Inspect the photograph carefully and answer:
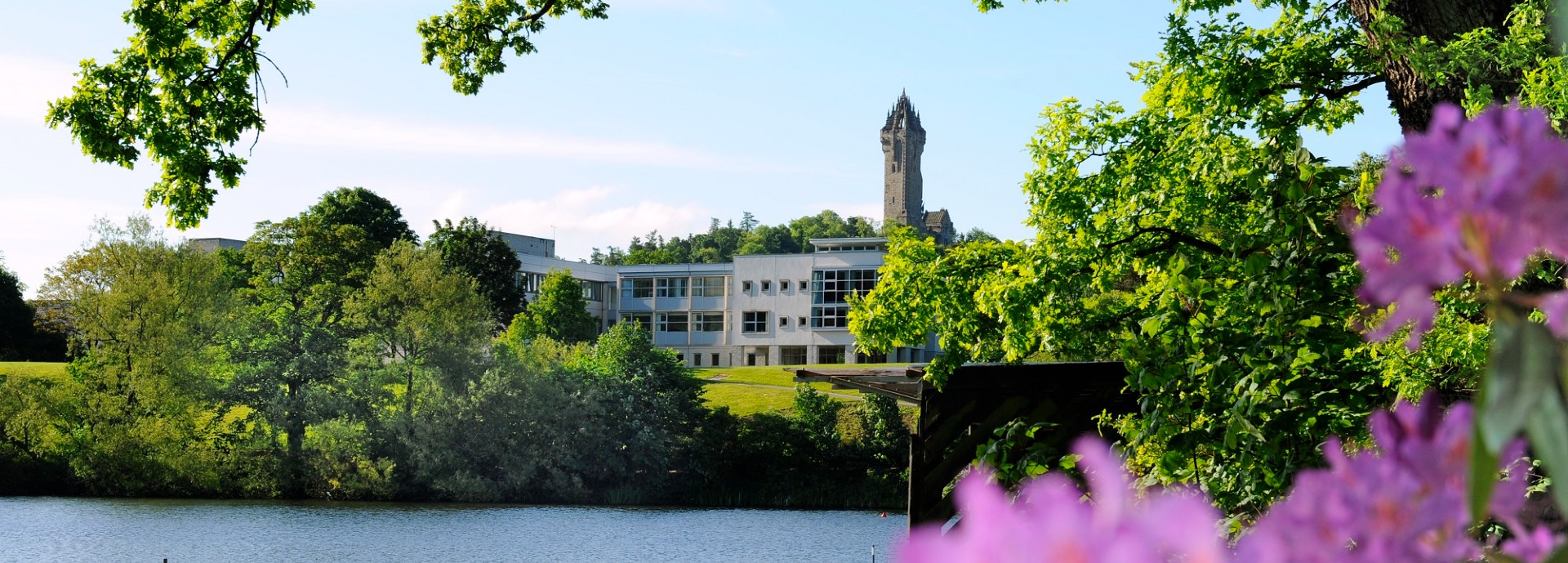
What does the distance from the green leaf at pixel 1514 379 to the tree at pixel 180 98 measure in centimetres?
897

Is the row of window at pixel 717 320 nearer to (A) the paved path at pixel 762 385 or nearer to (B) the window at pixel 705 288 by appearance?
(B) the window at pixel 705 288

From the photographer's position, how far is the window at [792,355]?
7144 cm

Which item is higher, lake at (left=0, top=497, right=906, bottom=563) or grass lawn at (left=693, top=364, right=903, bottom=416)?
grass lawn at (left=693, top=364, right=903, bottom=416)

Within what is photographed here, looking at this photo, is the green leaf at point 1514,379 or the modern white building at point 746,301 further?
the modern white building at point 746,301

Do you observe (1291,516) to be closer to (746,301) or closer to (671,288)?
(746,301)

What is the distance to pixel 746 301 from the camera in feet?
236

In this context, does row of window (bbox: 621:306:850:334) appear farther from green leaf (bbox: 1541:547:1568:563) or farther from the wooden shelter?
green leaf (bbox: 1541:547:1568:563)

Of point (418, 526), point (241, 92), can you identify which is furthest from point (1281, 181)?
point (418, 526)

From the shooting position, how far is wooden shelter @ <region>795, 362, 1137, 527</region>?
805 centimetres

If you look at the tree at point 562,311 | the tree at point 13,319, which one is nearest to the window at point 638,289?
the tree at point 562,311

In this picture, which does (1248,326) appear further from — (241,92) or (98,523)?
(98,523)

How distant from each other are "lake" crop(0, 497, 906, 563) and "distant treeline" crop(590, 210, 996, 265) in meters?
77.2

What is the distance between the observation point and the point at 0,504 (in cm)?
3372

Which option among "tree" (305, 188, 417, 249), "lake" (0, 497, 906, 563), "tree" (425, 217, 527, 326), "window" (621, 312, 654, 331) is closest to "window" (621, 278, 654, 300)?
"window" (621, 312, 654, 331)
